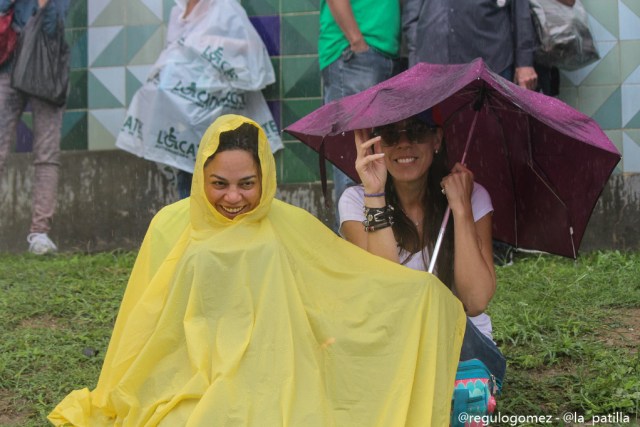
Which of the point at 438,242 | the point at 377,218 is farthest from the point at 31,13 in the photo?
the point at 438,242

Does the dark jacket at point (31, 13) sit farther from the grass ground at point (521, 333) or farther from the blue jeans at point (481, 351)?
the blue jeans at point (481, 351)

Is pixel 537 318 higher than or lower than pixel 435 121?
lower

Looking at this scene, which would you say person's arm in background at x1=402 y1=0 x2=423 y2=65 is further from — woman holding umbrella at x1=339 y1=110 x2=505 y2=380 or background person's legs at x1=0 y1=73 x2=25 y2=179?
background person's legs at x1=0 y1=73 x2=25 y2=179

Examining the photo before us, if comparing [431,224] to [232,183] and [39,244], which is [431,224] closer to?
[232,183]

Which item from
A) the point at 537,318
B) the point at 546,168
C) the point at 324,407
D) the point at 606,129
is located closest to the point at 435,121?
the point at 546,168

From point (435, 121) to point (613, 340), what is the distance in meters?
1.63

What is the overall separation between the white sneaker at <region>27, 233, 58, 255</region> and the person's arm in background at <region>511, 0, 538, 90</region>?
366 centimetres

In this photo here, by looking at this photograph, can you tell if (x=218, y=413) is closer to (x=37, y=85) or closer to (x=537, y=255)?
(x=537, y=255)

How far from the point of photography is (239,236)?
13.7 feet

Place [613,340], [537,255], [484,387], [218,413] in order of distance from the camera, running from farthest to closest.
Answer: [537,255], [613,340], [484,387], [218,413]

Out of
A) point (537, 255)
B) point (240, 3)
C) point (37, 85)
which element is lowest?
point (537, 255)

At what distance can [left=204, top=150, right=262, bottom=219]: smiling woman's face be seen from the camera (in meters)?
4.21

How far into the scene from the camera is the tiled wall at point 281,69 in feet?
25.3

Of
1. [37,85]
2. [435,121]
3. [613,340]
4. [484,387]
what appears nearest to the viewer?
[484,387]
